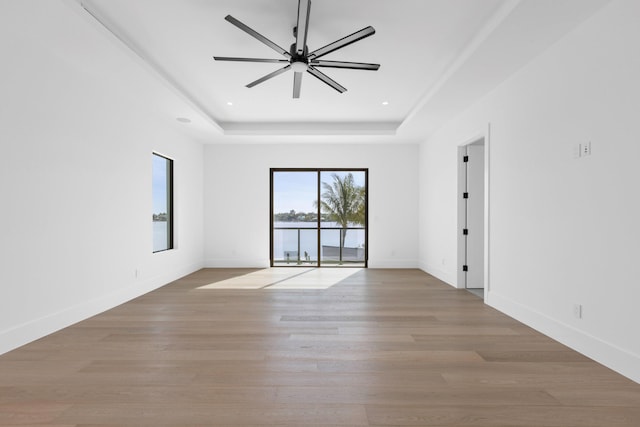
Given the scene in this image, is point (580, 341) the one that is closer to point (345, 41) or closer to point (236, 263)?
point (345, 41)

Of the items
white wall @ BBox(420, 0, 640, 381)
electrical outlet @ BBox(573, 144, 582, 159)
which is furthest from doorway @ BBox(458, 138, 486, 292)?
electrical outlet @ BBox(573, 144, 582, 159)

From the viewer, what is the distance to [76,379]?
2.34m

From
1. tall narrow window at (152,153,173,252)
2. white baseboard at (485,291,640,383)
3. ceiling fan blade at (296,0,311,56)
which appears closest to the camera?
white baseboard at (485,291,640,383)

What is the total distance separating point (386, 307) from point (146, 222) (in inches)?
140

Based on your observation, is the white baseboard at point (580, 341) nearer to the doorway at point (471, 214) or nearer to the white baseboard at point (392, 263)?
the doorway at point (471, 214)

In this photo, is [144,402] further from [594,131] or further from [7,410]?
[594,131]

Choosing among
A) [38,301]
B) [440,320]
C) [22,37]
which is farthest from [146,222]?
[440,320]

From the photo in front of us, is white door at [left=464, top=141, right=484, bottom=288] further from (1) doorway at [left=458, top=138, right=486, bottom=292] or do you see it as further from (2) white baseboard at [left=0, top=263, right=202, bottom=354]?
(2) white baseboard at [left=0, top=263, right=202, bottom=354]

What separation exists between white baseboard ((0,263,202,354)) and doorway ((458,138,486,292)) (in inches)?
184

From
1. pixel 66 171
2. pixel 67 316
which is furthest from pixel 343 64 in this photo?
pixel 67 316

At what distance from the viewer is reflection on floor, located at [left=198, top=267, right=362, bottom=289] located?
18.0 feet

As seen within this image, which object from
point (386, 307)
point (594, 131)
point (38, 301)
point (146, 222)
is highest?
point (594, 131)

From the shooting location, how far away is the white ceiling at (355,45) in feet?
9.54

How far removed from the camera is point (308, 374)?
2.40m
